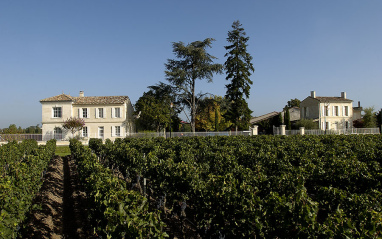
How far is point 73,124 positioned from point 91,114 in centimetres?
321

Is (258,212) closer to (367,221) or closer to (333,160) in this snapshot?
(367,221)

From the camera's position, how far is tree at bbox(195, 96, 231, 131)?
122 ft

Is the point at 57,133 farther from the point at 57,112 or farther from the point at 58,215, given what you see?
the point at 58,215

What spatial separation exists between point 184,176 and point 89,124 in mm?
33423

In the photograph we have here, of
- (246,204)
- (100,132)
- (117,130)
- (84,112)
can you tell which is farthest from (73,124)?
(246,204)

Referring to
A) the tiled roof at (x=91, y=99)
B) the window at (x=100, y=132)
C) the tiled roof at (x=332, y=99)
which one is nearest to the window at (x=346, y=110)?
the tiled roof at (x=332, y=99)

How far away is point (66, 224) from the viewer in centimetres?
691

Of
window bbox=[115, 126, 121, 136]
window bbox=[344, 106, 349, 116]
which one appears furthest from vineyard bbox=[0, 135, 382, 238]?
window bbox=[344, 106, 349, 116]

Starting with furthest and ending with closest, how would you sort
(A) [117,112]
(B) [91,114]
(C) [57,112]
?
(A) [117,112] < (B) [91,114] < (C) [57,112]

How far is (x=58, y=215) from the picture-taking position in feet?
24.5

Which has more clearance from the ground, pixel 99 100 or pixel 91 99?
pixel 91 99

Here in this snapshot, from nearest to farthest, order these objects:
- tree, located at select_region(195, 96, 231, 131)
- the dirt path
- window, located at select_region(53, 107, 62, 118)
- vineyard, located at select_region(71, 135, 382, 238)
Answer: vineyard, located at select_region(71, 135, 382, 238) → the dirt path → window, located at select_region(53, 107, 62, 118) → tree, located at select_region(195, 96, 231, 131)

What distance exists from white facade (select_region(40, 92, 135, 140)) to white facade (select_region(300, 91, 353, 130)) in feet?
103

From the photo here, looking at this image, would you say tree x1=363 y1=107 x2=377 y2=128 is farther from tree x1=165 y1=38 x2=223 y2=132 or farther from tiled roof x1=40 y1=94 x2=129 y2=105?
tiled roof x1=40 y1=94 x2=129 y2=105
